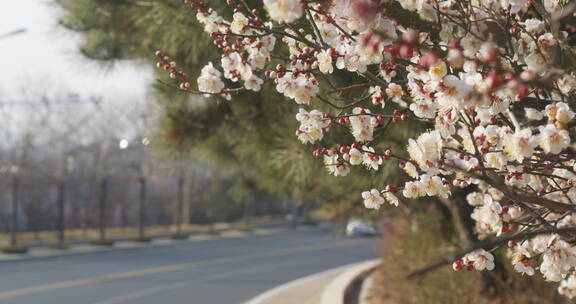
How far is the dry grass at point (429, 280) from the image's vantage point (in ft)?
22.9

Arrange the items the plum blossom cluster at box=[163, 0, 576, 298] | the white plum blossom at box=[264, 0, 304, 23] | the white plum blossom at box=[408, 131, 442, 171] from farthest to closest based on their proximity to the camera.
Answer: the white plum blossom at box=[408, 131, 442, 171]
the plum blossom cluster at box=[163, 0, 576, 298]
the white plum blossom at box=[264, 0, 304, 23]

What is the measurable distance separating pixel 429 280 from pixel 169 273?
10.1 m

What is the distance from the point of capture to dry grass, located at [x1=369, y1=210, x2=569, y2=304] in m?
6.96

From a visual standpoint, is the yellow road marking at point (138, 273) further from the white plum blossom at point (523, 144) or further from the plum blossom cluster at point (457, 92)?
the white plum blossom at point (523, 144)

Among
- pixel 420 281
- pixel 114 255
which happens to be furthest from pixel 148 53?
pixel 114 255

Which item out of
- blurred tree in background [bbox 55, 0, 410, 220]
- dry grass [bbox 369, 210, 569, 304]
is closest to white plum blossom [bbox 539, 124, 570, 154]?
blurred tree in background [bbox 55, 0, 410, 220]

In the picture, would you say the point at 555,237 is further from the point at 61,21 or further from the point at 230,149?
the point at 61,21

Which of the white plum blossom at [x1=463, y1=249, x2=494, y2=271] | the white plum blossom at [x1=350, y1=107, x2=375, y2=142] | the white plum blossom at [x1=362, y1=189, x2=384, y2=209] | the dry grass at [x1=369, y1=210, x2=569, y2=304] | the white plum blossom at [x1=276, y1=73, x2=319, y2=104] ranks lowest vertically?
the dry grass at [x1=369, y1=210, x2=569, y2=304]

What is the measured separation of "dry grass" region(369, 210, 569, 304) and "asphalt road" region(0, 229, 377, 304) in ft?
10.7

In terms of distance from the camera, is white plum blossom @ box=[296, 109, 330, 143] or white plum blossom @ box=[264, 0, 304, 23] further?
white plum blossom @ box=[296, 109, 330, 143]

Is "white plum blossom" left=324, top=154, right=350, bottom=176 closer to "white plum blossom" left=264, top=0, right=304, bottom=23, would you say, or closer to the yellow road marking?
"white plum blossom" left=264, top=0, right=304, bottom=23

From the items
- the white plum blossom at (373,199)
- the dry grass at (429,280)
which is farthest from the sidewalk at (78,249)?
the white plum blossom at (373,199)

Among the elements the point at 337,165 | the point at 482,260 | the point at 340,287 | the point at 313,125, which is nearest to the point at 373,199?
the point at 337,165

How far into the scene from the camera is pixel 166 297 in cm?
1289
